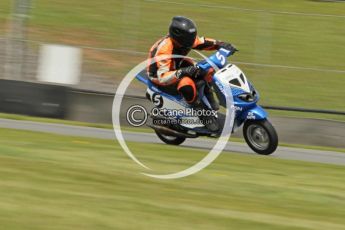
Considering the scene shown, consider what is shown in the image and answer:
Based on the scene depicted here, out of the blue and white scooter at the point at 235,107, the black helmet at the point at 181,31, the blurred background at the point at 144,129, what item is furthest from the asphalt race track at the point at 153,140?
the black helmet at the point at 181,31

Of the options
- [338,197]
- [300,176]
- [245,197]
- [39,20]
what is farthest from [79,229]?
[39,20]

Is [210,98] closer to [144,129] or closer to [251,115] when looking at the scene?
[251,115]

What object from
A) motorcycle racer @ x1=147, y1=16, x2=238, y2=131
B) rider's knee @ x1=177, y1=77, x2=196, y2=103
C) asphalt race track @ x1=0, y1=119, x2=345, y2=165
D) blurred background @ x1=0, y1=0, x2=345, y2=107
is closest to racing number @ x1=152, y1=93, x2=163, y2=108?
motorcycle racer @ x1=147, y1=16, x2=238, y2=131

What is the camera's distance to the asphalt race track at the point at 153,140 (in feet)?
40.2

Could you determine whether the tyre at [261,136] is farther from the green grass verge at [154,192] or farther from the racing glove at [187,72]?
the racing glove at [187,72]

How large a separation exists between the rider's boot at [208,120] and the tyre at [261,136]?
50 centimetres

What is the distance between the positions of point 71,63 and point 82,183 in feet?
34.7

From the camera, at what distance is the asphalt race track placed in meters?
12.2

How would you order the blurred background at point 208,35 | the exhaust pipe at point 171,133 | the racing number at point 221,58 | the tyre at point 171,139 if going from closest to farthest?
1. the racing number at point 221,58
2. the exhaust pipe at point 171,133
3. the tyre at point 171,139
4. the blurred background at point 208,35

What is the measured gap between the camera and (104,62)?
19.8 m

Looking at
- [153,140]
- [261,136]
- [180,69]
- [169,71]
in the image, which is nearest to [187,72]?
[180,69]

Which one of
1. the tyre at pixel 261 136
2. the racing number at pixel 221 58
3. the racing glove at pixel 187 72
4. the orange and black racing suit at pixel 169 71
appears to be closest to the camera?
the tyre at pixel 261 136

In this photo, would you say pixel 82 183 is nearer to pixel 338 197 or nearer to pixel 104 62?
pixel 338 197

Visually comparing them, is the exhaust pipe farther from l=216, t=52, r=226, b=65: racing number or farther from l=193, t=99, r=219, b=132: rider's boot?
l=216, t=52, r=226, b=65: racing number
